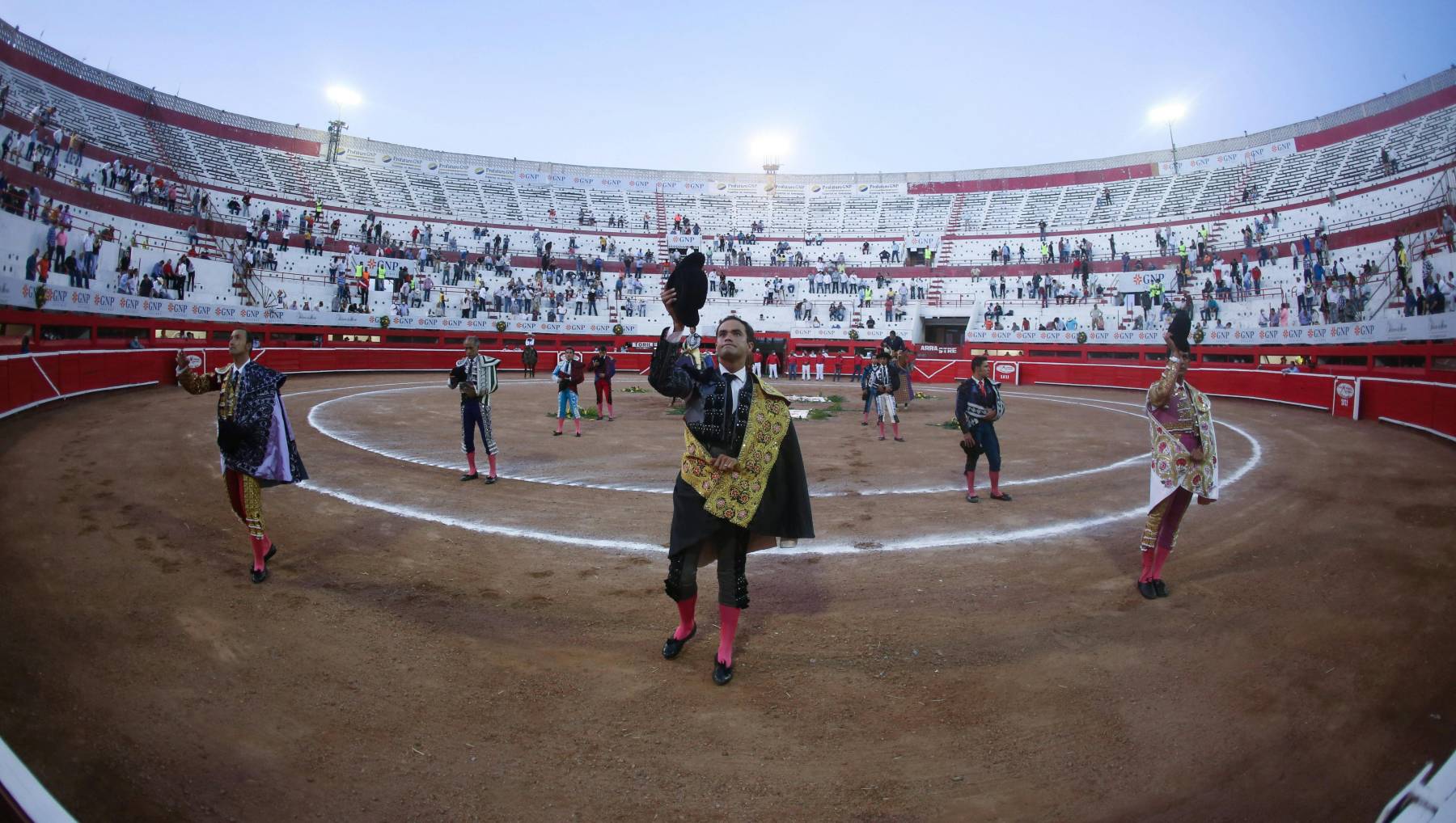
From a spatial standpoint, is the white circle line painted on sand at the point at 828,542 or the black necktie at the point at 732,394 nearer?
the black necktie at the point at 732,394

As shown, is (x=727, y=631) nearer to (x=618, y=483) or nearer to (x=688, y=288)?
(x=688, y=288)

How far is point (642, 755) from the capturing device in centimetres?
316

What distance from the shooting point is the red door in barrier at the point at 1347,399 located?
55.9 ft

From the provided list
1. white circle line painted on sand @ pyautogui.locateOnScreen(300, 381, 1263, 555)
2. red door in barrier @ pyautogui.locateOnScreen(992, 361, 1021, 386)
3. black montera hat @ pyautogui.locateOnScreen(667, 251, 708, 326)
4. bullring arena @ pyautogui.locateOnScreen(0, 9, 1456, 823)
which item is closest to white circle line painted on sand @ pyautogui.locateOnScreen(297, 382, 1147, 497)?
bullring arena @ pyautogui.locateOnScreen(0, 9, 1456, 823)

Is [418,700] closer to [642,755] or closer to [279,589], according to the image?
[642,755]

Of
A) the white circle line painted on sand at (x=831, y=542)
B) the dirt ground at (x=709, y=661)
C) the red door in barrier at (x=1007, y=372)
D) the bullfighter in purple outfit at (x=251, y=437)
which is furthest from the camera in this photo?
the red door in barrier at (x=1007, y=372)

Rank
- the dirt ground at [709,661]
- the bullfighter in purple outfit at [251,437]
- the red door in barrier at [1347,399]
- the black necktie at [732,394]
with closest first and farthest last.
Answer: the dirt ground at [709,661] → the black necktie at [732,394] → the bullfighter in purple outfit at [251,437] → the red door in barrier at [1347,399]

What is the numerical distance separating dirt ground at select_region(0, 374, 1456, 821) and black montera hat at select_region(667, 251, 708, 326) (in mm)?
2036

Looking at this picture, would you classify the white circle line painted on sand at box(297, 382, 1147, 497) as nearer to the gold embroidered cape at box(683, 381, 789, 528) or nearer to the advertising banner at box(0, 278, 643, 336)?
the gold embroidered cape at box(683, 381, 789, 528)

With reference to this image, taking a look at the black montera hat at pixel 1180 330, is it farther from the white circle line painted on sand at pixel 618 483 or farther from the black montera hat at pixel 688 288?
the white circle line painted on sand at pixel 618 483

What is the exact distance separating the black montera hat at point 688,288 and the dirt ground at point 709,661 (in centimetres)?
204

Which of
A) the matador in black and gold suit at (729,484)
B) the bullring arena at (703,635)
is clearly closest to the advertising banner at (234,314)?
the bullring arena at (703,635)

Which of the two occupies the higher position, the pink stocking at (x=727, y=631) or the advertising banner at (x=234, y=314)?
the advertising banner at (x=234, y=314)

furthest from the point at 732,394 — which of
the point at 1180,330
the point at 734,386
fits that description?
the point at 1180,330
